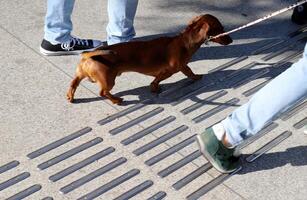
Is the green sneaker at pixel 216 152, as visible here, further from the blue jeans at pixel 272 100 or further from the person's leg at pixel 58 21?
the person's leg at pixel 58 21

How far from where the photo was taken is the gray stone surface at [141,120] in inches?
126

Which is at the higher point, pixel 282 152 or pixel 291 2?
pixel 291 2

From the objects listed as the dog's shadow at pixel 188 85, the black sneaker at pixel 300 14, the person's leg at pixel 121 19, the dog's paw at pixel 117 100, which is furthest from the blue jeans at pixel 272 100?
the black sneaker at pixel 300 14

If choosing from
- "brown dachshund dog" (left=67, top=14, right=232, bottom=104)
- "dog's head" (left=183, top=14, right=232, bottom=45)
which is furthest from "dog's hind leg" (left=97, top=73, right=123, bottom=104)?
"dog's head" (left=183, top=14, right=232, bottom=45)

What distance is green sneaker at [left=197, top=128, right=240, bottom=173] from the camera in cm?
319

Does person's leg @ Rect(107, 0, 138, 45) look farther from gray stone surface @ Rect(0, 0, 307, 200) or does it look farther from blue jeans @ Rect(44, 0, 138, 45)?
gray stone surface @ Rect(0, 0, 307, 200)

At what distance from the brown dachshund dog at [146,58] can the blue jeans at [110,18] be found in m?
0.42

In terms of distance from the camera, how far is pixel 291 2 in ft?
16.6

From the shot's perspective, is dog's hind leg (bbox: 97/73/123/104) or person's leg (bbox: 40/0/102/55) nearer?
dog's hind leg (bbox: 97/73/123/104)

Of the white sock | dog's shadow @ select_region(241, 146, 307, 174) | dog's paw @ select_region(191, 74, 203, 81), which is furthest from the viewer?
dog's paw @ select_region(191, 74, 203, 81)

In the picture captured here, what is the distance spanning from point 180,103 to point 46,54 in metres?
1.13

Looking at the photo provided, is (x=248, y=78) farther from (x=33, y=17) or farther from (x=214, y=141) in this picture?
(x=33, y=17)

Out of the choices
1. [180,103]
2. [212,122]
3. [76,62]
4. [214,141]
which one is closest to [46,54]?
[76,62]

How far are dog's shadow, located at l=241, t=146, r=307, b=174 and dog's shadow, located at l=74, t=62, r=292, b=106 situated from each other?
24.6 inches
